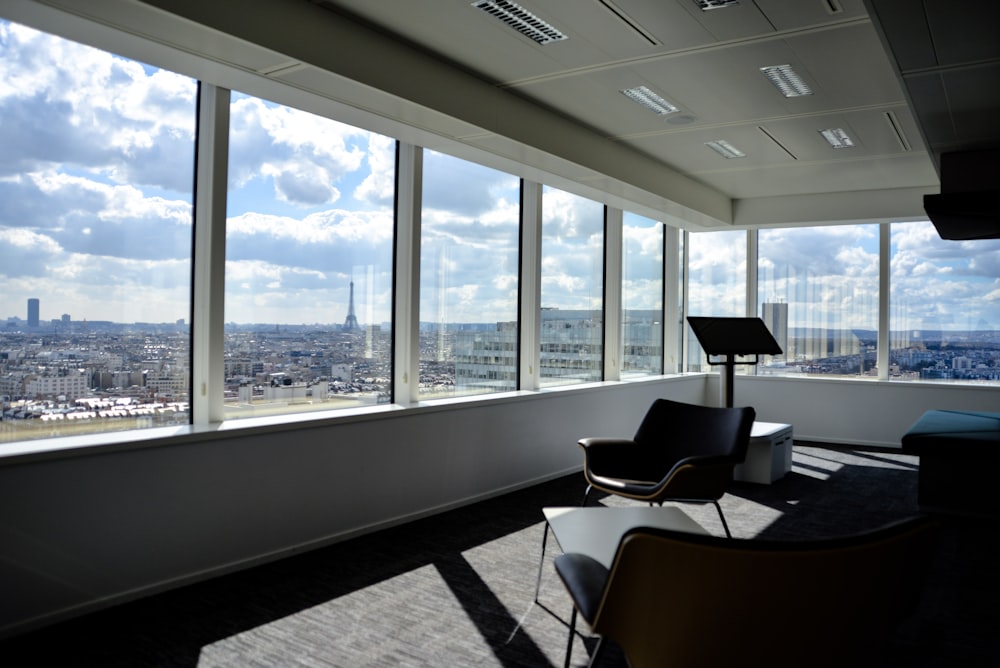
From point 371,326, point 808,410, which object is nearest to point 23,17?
point 371,326

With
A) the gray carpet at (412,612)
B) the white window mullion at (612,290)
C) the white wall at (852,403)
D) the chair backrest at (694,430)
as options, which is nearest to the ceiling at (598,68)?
the white window mullion at (612,290)

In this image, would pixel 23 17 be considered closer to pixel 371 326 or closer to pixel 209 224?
pixel 209 224

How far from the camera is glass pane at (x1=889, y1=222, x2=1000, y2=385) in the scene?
843 centimetres

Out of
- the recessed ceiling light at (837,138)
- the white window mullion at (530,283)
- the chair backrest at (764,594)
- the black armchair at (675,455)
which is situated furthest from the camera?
the white window mullion at (530,283)

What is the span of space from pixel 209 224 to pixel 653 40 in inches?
110

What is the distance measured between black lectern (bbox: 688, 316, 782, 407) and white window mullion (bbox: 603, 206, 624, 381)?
100 centimetres

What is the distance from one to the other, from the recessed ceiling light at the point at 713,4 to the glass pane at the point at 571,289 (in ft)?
10.6

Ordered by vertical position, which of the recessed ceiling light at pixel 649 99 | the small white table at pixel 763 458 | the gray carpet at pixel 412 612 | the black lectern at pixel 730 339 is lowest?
the gray carpet at pixel 412 612

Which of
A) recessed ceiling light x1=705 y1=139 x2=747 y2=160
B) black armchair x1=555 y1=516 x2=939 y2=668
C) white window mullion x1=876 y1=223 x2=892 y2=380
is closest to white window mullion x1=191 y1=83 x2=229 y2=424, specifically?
black armchair x1=555 y1=516 x2=939 y2=668

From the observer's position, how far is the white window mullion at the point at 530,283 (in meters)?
6.71

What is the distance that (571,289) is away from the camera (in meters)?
7.34

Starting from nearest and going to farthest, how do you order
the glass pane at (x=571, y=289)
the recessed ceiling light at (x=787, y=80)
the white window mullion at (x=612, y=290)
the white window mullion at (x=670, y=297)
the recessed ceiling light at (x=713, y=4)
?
1. the recessed ceiling light at (x=713, y=4)
2. the recessed ceiling light at (x=787, y=80)
3. the glass pane at (x=571, y=289)
4. the white window mullion at (x=612, y=290)
5. the white window mullion at (x=670, y=297)

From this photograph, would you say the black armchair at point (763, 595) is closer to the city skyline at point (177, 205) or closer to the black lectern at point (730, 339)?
the city skyline at point (177, 205)

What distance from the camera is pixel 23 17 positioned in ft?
10.6
